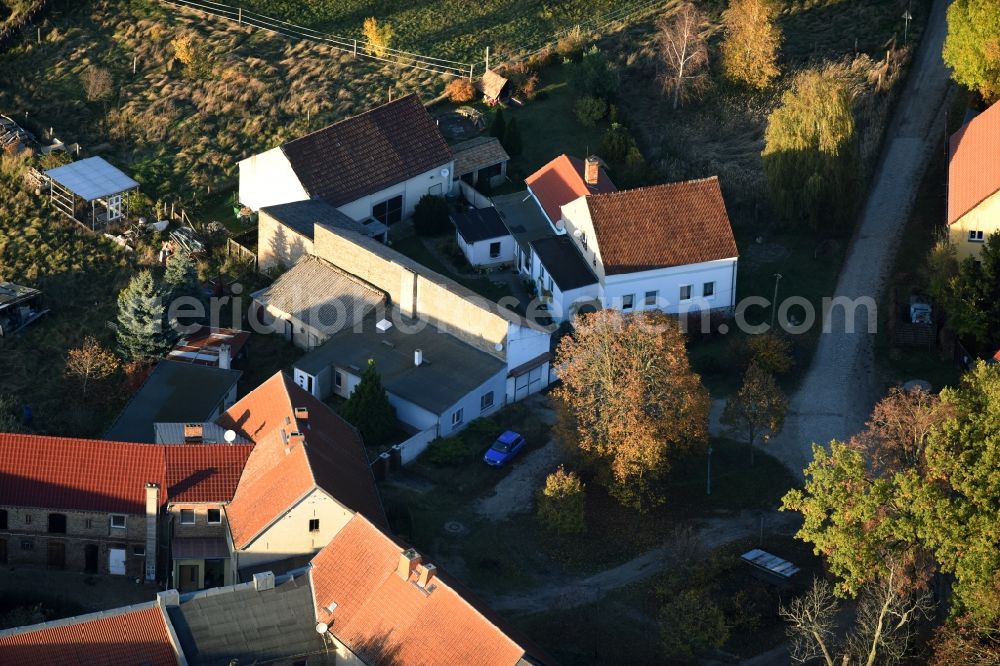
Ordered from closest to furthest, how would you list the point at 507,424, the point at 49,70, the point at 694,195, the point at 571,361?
the point at 571,361
the point at 507,424
the point at 694,195
the point at 49,70

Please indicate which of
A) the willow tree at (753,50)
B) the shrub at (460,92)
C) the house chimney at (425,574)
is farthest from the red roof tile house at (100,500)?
the willow tree at (753,50)

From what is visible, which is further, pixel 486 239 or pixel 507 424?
pixel 486 239

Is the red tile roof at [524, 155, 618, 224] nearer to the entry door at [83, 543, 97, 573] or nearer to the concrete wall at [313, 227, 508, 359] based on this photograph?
the concrete wall at [313, 227, 508, 359]

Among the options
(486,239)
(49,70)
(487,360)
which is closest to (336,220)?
(486,239)

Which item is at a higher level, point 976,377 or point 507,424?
point 976,377

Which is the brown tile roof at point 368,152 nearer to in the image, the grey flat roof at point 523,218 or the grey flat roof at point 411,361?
the grey flat roof at point 523,218

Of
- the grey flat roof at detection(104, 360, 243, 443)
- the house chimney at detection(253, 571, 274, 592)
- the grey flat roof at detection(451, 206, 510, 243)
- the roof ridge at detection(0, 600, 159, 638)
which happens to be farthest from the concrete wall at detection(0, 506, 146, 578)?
the grey flat roof at detection(451, 206, 510, 243)

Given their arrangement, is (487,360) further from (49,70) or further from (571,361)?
(49,70)
